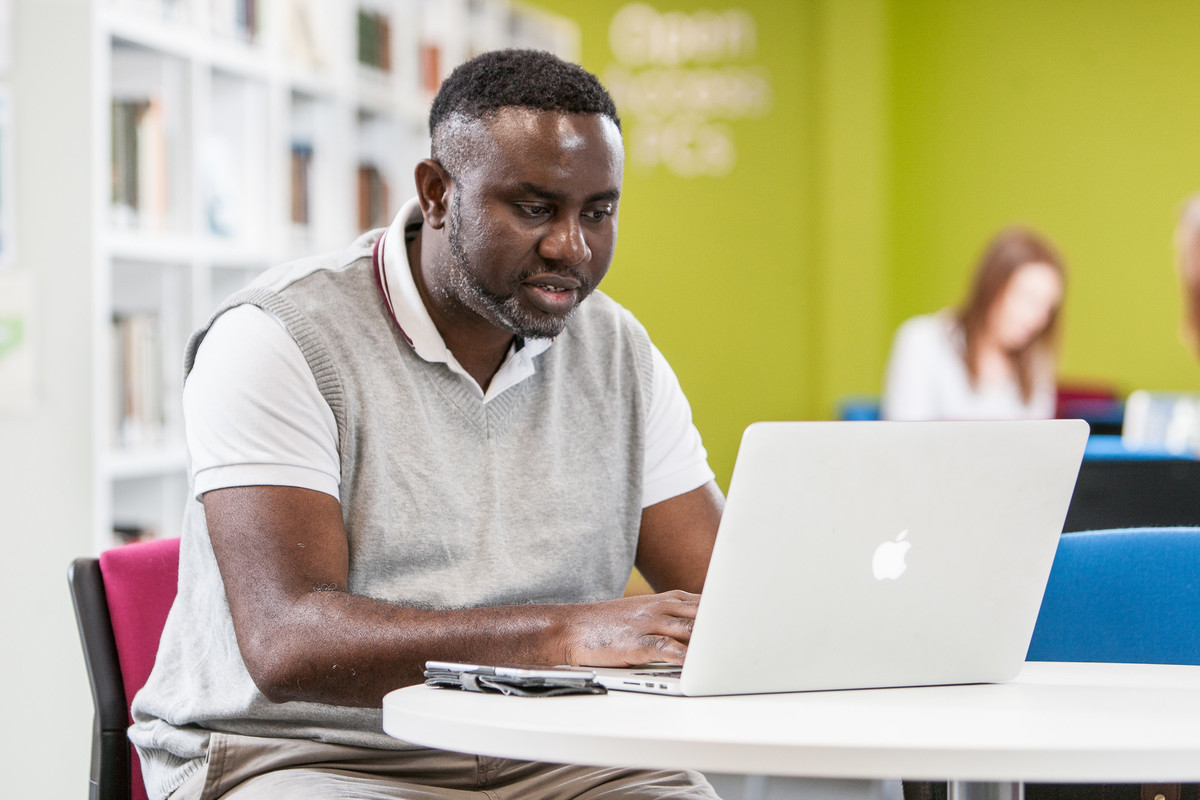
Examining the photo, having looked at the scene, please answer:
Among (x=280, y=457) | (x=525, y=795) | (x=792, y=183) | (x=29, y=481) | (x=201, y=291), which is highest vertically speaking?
(x=792, y=183)

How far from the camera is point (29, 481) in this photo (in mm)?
2621

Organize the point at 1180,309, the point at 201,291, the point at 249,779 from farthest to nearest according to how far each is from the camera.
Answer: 1. the point at 1180,309
2. the point at 201,291
3. the point at 249,779

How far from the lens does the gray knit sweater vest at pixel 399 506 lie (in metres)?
1.38

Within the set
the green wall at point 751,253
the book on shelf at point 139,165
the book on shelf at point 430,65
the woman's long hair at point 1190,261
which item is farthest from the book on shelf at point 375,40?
the woman's long hair at point 1190,261

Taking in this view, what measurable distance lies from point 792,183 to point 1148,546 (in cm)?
532

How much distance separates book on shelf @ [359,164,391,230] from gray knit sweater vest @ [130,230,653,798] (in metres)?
2.62

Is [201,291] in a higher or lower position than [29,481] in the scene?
higher

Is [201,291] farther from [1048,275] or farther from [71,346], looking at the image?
[1048,275]

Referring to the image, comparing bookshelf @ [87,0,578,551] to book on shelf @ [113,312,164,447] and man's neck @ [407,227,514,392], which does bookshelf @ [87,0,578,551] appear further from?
man's neck @ [407,227,514,392]

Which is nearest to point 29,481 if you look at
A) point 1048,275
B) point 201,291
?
point 201,291

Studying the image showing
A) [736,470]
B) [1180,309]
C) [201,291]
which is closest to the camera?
[736,470]

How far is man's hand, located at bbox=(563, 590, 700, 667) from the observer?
1.14 metres

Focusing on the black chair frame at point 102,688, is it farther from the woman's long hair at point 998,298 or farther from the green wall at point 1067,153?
the green wall at point 1067,153

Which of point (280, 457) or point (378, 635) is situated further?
point (280, 457)
